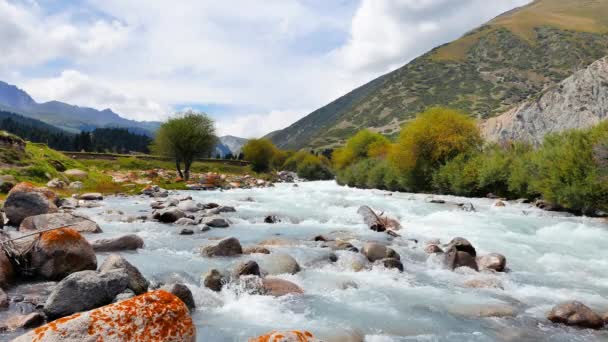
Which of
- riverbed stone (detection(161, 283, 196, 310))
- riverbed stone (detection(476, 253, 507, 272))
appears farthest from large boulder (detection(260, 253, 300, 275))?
riverbed stone (detection(476, 253, 507, 272))

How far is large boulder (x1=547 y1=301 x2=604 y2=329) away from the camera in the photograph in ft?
36.4

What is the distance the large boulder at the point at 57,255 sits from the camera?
12.7m

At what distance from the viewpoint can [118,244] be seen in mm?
17469

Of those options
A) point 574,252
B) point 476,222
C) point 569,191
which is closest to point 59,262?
point 574,252

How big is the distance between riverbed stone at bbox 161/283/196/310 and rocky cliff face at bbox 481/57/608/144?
90.5 m

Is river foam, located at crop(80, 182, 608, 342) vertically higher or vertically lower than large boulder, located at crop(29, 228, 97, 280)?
lower

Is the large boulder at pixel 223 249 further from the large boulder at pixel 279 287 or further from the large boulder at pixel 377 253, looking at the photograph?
the large boulder at pixel 377 253

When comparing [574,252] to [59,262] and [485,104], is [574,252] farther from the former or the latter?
[485,104]

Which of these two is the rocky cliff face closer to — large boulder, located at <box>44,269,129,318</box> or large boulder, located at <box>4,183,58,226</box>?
large boulder, located at <box>4,183,58,226</box>

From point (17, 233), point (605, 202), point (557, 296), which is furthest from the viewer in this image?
point (605, 202)

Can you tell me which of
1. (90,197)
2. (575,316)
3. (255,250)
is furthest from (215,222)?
(575,316)

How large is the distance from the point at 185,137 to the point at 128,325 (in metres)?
67.4

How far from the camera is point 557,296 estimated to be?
45.1ft

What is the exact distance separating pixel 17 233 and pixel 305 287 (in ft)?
41.8
